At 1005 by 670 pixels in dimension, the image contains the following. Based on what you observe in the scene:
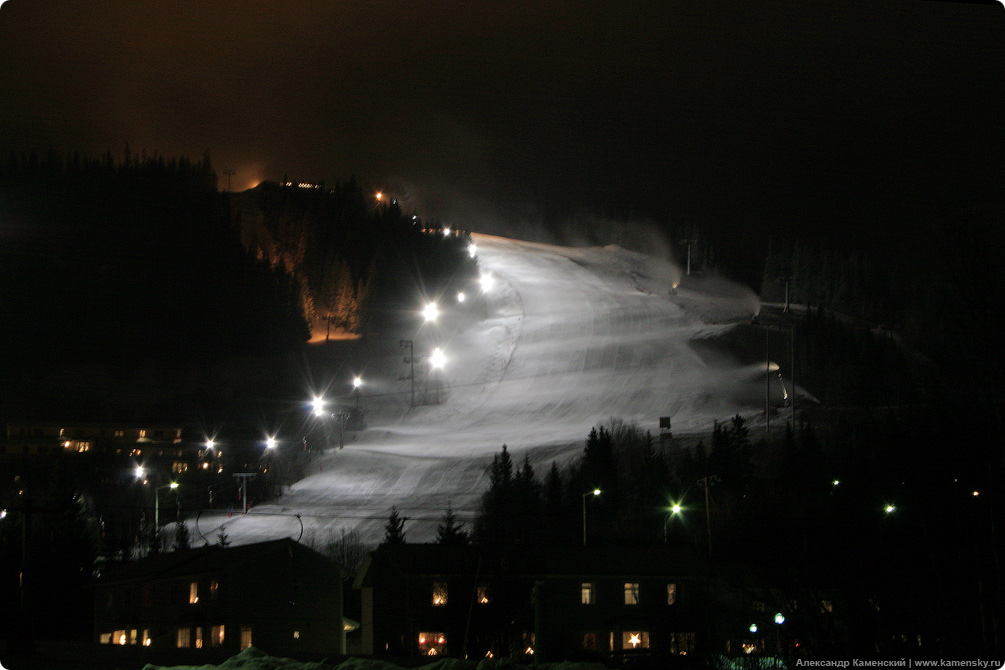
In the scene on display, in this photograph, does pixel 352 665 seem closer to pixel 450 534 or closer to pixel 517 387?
pixel 450 534

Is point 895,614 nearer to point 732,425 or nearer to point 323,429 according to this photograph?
point 732,425

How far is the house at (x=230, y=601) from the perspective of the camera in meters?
11.0

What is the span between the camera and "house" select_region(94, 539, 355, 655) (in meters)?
11.0

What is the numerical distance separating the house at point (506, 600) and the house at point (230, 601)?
77cm

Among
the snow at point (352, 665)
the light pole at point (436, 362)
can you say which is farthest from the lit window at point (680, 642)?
the light pole at point (436, 362)

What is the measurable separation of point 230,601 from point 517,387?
27.5 metres

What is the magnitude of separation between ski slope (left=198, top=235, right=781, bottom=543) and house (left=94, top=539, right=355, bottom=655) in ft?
8.17

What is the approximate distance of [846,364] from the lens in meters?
38.5

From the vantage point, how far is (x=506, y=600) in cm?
1217

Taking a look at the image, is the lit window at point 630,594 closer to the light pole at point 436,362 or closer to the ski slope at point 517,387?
the ski slope at point 517,387

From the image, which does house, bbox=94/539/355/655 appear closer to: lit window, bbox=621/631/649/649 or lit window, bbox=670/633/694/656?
lit window, bbox=621/631/649/649

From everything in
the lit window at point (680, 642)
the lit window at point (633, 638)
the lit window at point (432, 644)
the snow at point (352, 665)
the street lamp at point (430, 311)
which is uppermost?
the street lamp at point (430, 311)

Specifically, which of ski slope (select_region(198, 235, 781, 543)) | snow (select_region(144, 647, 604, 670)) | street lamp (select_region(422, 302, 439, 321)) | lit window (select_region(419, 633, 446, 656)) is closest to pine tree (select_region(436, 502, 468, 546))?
ski slope (select_region(198, 235, 781, 543))

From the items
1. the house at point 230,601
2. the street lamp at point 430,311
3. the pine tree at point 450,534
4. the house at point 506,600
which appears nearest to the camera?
the house at point 230,601
